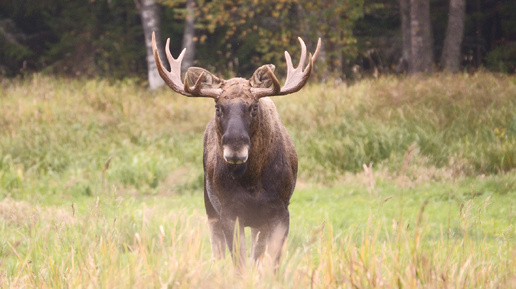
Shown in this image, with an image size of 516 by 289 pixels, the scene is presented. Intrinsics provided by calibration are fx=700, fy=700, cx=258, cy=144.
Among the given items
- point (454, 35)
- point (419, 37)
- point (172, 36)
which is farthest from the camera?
point (172, 36)

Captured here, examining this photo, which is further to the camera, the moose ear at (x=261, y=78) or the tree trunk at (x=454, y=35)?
the tree trunk at (x=454, y=35)

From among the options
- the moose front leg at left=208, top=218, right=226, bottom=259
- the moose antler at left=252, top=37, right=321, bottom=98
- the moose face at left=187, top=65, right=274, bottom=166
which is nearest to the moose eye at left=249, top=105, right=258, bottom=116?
the moose face at left=187, top=65, right=274, bottom=166

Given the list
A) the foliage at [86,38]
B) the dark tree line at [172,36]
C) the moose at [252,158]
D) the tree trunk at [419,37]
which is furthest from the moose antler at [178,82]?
the foliage at [86,38]

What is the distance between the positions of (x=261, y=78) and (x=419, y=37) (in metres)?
13.4

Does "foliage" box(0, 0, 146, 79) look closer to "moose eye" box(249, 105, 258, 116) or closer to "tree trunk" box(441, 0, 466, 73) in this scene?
"tree trunk" box(441, 0, 466, 73)

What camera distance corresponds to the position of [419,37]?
18.0 meters

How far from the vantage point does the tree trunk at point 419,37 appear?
17922mm

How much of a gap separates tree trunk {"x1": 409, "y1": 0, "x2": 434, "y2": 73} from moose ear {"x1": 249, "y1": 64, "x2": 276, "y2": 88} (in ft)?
42.9

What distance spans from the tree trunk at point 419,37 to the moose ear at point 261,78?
1307cm

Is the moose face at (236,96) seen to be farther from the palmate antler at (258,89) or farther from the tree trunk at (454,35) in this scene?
the tree trunk at (454,35)

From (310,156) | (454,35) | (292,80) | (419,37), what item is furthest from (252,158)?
(454,35)

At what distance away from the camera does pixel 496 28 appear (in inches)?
938

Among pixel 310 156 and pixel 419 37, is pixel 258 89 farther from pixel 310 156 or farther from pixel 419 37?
pixel 419 37

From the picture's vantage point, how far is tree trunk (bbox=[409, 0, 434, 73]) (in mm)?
17922
